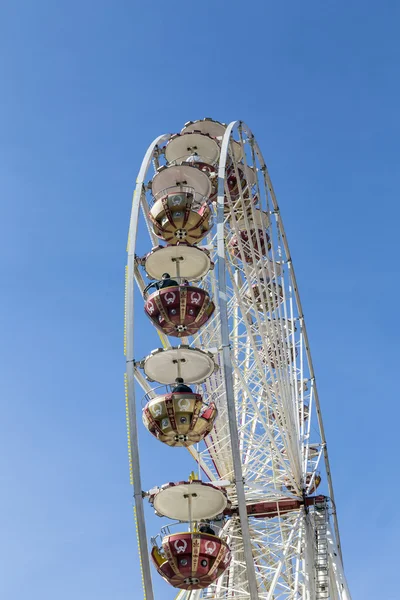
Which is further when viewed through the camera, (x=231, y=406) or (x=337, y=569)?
(x=337, y=569)

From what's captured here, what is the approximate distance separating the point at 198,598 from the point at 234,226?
10012mm

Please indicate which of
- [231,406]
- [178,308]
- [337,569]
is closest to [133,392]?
[231,406]

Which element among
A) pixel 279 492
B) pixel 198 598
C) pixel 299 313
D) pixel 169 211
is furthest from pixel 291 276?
pixel 198 598

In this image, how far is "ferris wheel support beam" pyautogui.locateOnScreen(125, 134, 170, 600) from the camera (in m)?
18.7

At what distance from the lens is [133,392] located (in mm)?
20469

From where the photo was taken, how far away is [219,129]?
95.0 ft

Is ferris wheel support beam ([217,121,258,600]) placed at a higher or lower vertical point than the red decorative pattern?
lower

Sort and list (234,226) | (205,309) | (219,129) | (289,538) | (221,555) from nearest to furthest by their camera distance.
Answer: (221,555), (205,309), (289,538), (234,226), (219,129)

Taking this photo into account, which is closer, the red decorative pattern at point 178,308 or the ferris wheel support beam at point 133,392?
the ferris wheel support beam at point 133,392

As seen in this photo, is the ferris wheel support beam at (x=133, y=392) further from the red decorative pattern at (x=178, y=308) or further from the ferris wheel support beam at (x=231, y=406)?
the ferris wheel support beam at (x=231, y=406)

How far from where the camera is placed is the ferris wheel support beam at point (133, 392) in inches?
734

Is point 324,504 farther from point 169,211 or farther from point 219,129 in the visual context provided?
point 219,129

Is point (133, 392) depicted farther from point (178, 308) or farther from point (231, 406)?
point (178, 308)

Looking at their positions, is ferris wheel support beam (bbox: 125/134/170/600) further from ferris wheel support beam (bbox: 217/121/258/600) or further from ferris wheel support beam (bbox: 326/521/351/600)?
ferris wheel support beam (bbox: 326/521/351/600)
